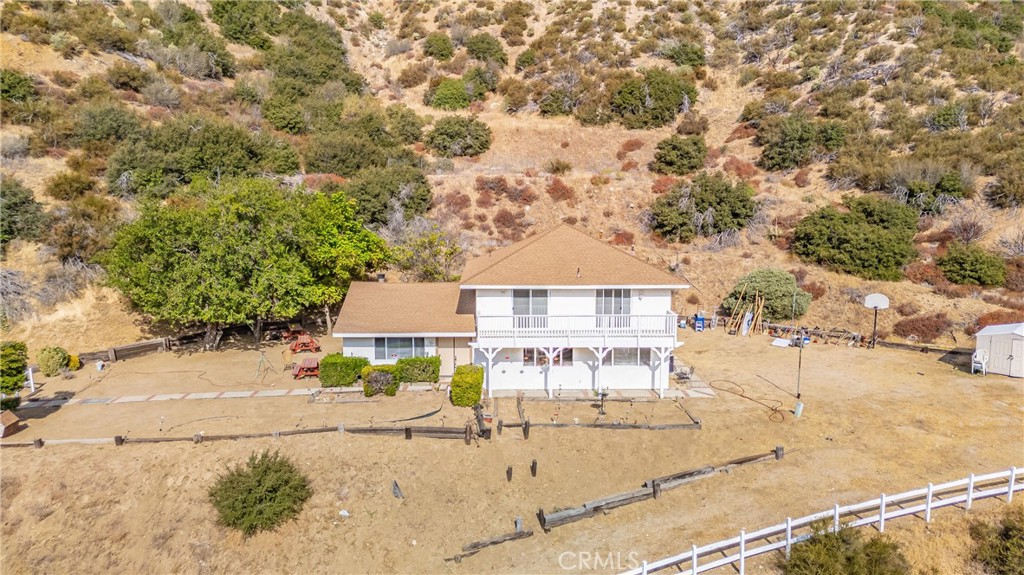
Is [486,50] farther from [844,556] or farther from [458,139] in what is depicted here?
[844,556]

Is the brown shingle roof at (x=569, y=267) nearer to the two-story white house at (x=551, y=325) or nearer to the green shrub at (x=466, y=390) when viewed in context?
the two-story white house at (x=551, y=325)

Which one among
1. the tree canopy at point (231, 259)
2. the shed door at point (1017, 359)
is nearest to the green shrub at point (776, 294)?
the shed door at point (1017, 359)

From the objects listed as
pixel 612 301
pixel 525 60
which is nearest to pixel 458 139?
pixel 525 60

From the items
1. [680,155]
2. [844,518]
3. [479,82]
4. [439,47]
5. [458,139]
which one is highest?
[439,47]

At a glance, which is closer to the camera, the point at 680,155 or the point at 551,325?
the point at 551,325

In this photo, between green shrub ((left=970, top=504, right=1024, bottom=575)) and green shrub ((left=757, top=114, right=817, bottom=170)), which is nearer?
green shrub ((left=970, top=504, right=1024, bottom=575))

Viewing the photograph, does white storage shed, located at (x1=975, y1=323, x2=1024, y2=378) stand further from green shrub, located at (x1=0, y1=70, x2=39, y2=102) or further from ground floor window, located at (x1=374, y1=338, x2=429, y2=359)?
green shrub, located at (x1=0, y1=70, x2=39, y2=102)

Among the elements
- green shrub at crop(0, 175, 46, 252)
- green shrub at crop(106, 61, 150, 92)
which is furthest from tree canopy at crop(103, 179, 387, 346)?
green shrub at crop(106, 61, 150, 92)
